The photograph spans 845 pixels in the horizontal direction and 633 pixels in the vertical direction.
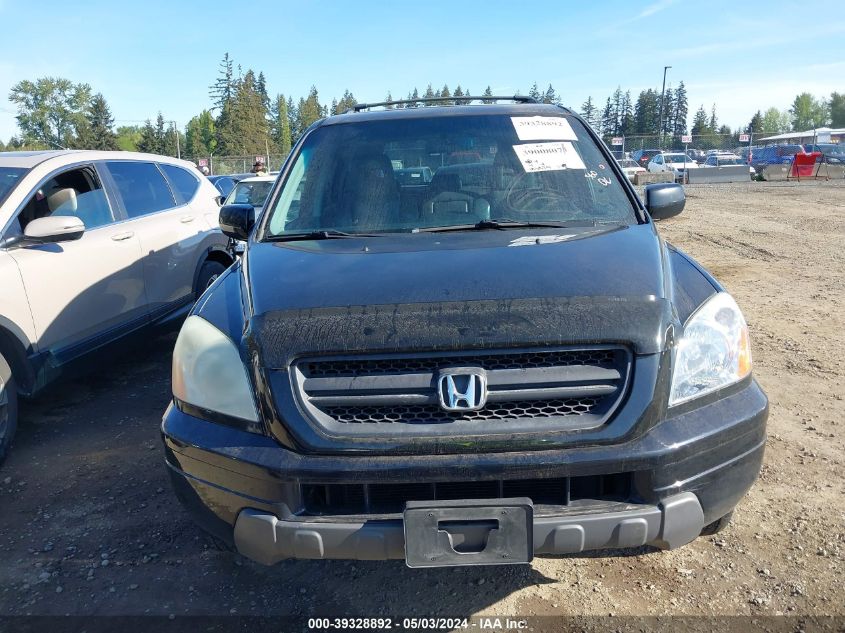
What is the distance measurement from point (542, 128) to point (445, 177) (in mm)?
649

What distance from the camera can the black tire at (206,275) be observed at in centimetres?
623

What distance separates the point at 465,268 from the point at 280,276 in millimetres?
696

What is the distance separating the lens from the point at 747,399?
7.52 feet

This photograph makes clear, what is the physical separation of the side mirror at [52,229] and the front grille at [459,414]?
10.2 feet

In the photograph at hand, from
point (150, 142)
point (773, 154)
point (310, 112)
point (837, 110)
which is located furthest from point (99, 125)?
point (837, 110)

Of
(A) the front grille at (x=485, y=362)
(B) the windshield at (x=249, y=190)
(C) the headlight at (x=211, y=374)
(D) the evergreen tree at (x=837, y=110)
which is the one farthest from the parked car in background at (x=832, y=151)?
(D) the evergreen tree at (x=837, y=110)

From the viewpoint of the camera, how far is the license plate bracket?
6.53ft

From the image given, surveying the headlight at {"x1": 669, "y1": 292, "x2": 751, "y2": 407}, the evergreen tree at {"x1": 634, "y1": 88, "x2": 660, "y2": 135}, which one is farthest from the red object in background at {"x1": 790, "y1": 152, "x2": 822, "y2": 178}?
the evergreen tree at {"x1": 634, "y1": 88, "x2": 660, "y2": 135}

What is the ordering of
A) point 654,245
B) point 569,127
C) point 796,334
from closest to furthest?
point 654,245 < point 569,127 < point 796,334

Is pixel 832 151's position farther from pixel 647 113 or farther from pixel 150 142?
pixel 647 113

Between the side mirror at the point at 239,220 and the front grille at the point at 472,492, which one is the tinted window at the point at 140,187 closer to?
the side mirror at the point at 239,220

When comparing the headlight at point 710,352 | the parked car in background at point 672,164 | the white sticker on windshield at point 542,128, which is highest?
the white sticker on windshield at point 542,128

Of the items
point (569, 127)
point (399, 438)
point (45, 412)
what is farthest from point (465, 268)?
point (45, 412)

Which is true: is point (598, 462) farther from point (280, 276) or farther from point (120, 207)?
point (120, 207)
